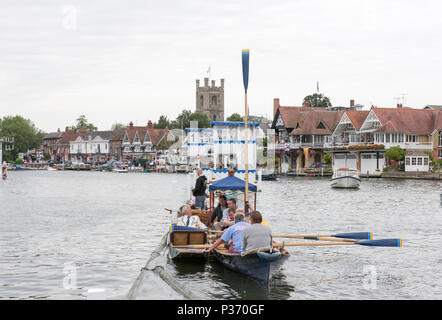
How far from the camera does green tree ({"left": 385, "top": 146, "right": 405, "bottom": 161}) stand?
268 ft

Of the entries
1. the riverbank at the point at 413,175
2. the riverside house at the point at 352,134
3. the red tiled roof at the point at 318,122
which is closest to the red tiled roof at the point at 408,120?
the riverside house at the point at 352,134

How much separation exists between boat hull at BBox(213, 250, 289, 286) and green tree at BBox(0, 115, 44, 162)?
6421 inches

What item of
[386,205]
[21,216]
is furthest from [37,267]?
[386,205]

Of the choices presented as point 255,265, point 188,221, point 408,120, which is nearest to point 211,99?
point 408,120

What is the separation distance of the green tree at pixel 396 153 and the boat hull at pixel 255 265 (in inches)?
2779

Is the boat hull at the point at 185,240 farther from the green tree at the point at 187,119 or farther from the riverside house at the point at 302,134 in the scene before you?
the green tree at the point at 187,119

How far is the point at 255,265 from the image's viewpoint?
1398 cm

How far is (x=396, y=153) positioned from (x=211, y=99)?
114 meters

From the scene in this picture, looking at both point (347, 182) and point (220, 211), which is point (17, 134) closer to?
point (347, 182)

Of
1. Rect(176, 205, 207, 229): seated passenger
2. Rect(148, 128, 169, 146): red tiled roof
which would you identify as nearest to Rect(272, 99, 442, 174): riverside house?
Rect(148, 128, 169, 146): red tiled roof

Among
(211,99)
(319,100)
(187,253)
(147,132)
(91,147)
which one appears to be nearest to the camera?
(187,253)

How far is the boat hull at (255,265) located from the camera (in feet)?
45.1
